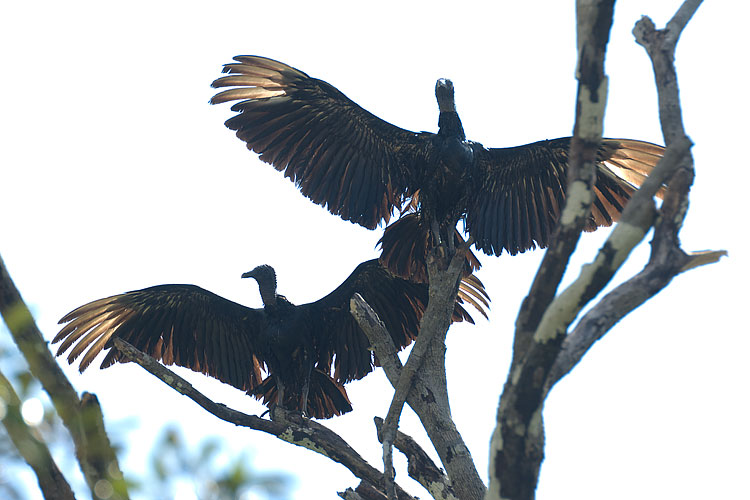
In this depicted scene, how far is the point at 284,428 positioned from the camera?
20.5 feet

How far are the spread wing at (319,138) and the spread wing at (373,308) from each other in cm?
61

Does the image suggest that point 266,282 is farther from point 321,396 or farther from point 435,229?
point 435,229

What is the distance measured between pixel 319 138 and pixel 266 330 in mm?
1477

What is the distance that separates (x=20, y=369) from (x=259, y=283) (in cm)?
545

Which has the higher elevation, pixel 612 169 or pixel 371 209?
pixel 612 169

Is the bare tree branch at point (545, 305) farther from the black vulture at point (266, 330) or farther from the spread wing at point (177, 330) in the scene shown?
the spread wing at point (177, 330)

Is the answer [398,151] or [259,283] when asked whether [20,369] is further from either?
[259,283]

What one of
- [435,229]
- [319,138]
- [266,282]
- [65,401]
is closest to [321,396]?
[266,282]

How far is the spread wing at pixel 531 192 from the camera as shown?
6.66 metres

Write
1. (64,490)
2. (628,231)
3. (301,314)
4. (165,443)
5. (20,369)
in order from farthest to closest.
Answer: (301,314) < (628,231) < (64,490) < (20,369) < (165,443)

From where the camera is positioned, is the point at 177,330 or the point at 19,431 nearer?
the point at 19,431

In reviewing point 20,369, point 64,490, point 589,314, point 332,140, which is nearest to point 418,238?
point 332,140

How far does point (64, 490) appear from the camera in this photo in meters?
2.74

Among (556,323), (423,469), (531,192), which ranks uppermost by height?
(531,192)
